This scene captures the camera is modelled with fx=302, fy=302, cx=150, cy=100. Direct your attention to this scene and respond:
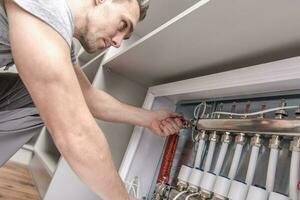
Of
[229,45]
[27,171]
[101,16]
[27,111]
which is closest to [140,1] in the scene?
[101,16]

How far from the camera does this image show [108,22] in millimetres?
679

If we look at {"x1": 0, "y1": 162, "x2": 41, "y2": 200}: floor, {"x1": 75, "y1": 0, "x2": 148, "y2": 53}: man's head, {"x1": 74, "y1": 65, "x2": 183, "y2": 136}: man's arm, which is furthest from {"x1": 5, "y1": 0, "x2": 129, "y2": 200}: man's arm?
{"x1": 0, "y1": 162, "x2": 41, "y2": 200}: floor

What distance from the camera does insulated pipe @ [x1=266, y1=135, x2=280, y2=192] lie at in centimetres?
58

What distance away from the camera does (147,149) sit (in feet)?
3.57

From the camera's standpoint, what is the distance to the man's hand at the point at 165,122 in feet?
2.91

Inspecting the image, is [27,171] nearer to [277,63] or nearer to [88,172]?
[88,172]

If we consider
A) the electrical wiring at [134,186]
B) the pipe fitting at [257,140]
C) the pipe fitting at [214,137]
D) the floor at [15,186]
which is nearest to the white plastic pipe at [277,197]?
the pipe fitting at [257,140]

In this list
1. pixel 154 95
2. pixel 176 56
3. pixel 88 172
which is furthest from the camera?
pixel 154 95

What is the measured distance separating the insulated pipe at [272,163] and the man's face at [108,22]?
0.41 m

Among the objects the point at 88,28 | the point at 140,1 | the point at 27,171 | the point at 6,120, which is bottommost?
the point at 27,171

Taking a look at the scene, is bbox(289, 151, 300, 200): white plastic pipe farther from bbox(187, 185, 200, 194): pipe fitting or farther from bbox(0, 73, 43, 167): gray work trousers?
bbox(0, 73, 43, 167): gray work trousers

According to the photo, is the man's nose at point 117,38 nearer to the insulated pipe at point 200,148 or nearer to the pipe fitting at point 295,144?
the insulated pipe at point 200,148

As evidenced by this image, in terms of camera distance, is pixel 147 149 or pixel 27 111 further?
pixel 147 149

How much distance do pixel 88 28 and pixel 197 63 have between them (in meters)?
0.32
